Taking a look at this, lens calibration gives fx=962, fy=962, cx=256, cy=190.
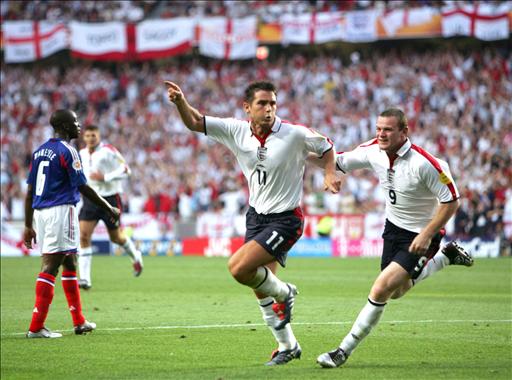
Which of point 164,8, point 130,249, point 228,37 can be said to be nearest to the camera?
point 130,249

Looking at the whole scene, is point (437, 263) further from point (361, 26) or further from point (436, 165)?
point (361, 26)

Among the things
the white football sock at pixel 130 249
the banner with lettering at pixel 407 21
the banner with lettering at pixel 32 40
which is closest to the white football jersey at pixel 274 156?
the white football sock at pixel 130 249

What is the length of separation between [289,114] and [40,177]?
25.1 m

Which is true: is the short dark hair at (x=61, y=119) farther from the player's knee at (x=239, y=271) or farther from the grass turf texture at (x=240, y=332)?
the player's knee at (x=239, y=271)

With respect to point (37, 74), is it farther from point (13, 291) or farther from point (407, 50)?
point (13, 291)

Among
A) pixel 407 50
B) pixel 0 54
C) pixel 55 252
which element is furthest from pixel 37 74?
→ pixel 55 252

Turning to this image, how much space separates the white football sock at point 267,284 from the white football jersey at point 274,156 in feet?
2.01

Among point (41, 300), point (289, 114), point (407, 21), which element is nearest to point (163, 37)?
point (289, 114)

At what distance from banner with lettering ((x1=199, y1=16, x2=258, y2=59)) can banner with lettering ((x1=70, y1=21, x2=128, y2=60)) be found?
3731 mm

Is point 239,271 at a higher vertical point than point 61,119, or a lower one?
lower

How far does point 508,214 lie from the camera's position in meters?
27.1

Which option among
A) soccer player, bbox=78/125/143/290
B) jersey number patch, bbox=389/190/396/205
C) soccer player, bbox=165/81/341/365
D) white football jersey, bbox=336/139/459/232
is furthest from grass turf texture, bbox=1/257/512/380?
jersey number patch, bbox=389/190/396/205

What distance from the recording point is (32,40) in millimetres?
41250

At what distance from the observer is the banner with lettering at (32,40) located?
135ft
